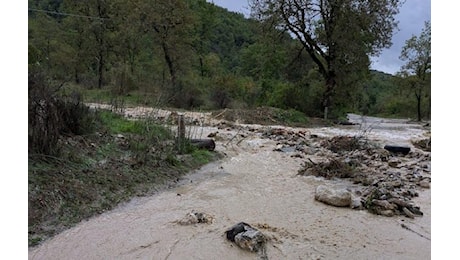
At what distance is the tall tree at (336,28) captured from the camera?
15.9 meters

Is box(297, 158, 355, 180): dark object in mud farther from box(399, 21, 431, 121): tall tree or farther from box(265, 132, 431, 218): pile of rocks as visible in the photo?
box(399, 21, 431, 121): tall tree

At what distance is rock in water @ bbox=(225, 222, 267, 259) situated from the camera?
2.98 m

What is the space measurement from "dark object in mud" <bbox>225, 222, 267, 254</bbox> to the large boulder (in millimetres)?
1468

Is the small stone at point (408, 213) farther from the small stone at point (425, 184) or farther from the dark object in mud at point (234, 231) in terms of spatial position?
the dark object in mud at point (234, 231)

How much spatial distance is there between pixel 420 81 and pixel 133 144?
70.8ft

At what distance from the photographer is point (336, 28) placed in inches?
631

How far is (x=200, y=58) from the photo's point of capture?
27.4m

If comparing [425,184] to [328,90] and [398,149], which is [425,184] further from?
[328,90]

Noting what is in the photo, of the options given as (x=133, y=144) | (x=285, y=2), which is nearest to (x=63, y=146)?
(x=133, y=144)

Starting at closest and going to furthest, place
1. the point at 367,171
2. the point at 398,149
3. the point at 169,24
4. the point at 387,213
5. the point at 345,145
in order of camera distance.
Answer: the point at 387,213, the point at 367,171, the point at 398,149, the point at 345,145, the point at 169,24

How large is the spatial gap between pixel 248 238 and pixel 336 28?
14.6 m

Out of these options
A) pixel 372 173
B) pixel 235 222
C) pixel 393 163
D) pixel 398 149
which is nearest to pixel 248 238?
pixel 235 222

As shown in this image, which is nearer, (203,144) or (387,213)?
(387,213)
